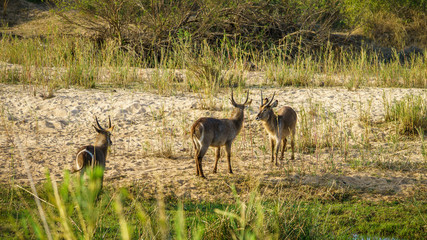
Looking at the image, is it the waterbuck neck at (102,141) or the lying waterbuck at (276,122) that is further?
the lying waterbuck at (276,122)

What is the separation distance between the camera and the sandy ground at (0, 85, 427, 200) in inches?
230

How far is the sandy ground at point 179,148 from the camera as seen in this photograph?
5848 millimetres

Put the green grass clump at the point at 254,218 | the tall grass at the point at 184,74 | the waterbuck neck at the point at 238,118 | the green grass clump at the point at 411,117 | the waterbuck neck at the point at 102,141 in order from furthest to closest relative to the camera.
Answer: the tall grass at the point at 184,74
the green grass clump at the point at 411,117
the waterbuck neck at the point at 238,118
the waterbuck neck at the point at 102,141
the green grass clump at the point at 254,218

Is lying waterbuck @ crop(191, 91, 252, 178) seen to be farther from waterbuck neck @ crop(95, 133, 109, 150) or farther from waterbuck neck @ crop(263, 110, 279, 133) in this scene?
waterbuck neck @ crop(95, 133, 109, 150)

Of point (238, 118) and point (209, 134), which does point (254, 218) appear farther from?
point (238, 118)

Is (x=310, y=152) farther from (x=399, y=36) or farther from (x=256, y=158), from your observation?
(x=399, y=36)

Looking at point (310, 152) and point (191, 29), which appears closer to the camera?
point (310, 152)

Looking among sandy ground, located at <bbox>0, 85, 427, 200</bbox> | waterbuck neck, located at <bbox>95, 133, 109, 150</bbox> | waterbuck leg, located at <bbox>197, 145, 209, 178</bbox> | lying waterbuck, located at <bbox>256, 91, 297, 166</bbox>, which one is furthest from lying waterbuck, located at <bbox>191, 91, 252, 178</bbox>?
waterbuck neck, located at <bbox>95, 133, 109, 150</bbox>

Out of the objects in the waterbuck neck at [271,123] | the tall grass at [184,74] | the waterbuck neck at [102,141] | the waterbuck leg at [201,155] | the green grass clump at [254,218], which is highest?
the tall grass at [184,74]

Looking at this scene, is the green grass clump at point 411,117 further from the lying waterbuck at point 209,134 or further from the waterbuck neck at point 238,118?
the lying waterbuck at point 209,134

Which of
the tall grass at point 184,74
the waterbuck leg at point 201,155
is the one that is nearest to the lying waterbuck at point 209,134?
the waterbuck leg at point 201,155

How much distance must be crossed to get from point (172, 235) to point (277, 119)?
295cm

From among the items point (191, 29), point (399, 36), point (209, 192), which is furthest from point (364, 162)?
point (399, 36)

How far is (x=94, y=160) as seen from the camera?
495cm
